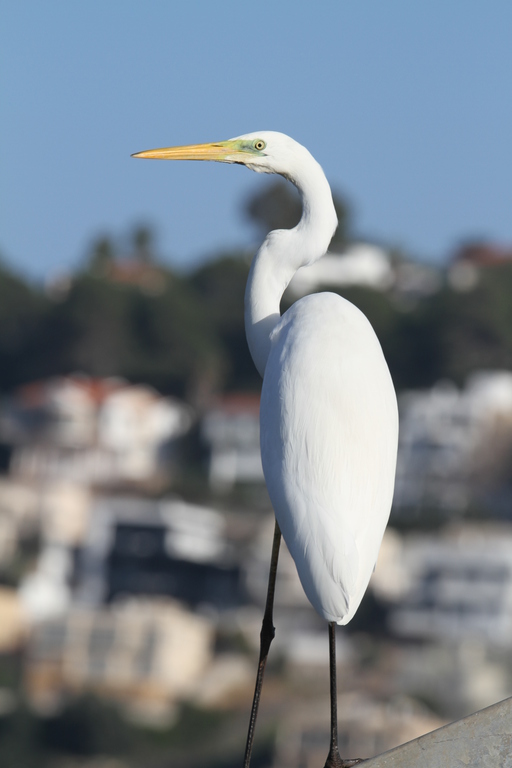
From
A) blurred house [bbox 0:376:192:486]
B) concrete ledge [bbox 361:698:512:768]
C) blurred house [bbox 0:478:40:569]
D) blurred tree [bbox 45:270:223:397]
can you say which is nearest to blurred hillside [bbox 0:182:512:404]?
blurred tree [bbox 45:270:223:397]

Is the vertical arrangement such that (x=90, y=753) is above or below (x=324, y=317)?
A: below

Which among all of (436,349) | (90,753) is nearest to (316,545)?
(90,753)

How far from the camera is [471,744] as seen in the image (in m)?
2.02

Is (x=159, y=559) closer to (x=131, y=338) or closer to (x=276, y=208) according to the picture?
(x=131, y=338)

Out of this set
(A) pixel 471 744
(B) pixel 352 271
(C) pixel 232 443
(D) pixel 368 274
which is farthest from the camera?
(D) pixel 368 274

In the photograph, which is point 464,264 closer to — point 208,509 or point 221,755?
point 208,509

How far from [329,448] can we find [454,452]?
35254 mm

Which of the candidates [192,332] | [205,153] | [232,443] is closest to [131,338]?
[192,332]

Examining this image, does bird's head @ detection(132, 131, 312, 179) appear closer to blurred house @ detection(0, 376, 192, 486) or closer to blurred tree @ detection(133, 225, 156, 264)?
blurred house @ detection(0, 376, 192, 486)

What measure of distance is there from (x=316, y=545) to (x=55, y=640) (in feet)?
89.3

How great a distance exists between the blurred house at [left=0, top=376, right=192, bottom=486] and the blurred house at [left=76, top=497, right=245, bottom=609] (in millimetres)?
4451

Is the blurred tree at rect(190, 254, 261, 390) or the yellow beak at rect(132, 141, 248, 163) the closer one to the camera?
the yellow beak at rect(132, 141, 248, 163)

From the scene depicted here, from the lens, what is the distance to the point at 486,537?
33.2 metres

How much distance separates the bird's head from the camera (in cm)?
290
